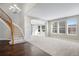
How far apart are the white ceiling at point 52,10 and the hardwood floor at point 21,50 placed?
605 mm

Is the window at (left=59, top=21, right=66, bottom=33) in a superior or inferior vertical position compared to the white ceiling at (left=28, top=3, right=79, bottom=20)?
inferior

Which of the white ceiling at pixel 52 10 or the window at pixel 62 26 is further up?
the white ceiling at pixel 52 10

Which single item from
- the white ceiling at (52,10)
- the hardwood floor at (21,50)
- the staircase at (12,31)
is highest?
the white ceiling at (52,10)

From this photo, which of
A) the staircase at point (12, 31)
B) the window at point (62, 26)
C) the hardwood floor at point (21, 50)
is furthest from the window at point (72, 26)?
the staircase at point (12, 31)

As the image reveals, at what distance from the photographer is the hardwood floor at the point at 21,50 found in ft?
7.20

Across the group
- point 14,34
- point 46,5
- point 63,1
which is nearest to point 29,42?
point 14,34

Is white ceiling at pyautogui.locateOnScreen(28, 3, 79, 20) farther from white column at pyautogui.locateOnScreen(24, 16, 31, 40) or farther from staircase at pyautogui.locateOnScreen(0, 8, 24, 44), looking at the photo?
staircase at pyautogui.locateOnScreen(0, 8, 24, 44)

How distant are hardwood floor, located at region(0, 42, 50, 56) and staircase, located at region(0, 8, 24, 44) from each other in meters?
0.11

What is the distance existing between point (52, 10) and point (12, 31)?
846mm

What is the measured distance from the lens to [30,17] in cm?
227

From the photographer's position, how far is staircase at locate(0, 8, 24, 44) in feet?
7.27

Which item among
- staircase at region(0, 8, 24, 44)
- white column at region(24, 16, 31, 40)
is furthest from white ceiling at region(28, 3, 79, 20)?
staircase at region(0, 8, 24, 44)

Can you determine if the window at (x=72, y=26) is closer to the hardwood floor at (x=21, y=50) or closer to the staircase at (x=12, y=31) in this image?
the hardwood floor at (x=21, y=50)

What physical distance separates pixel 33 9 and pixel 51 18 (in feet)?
1.23
